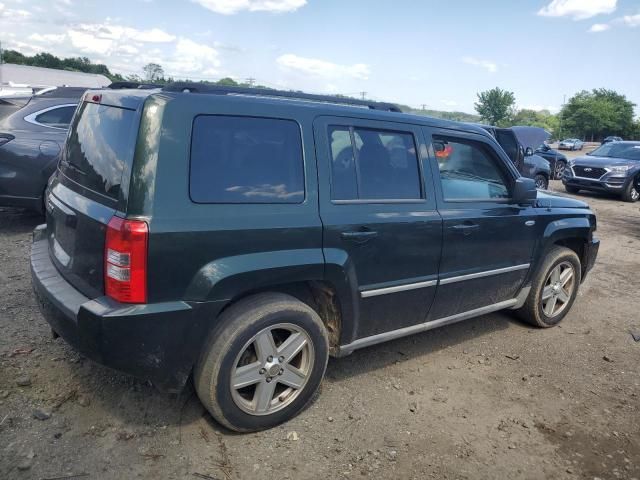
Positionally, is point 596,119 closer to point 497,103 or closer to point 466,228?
point 497,103

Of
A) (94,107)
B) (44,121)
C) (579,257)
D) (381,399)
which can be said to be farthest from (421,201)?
(44,121)

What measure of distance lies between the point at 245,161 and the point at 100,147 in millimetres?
828

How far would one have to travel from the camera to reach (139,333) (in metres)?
2.46

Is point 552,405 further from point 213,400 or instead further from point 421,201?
point 213,400

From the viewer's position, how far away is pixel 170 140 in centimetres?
250

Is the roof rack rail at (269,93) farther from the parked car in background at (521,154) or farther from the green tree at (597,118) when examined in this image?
the green tree at (597,118)

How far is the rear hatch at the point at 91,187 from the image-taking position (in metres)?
2.56

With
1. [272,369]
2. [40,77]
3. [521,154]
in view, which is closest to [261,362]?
[272,369]

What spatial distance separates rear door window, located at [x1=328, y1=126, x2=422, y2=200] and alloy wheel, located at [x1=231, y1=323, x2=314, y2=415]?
88cm

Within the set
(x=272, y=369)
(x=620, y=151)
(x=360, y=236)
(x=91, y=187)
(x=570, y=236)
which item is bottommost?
(x=272, y=369)

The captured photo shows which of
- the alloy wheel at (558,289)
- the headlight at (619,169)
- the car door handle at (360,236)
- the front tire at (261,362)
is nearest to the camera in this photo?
the front tire at (261,362)

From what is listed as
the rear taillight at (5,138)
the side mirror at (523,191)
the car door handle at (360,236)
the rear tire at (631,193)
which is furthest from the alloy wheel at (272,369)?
the rear tire at (631,193)

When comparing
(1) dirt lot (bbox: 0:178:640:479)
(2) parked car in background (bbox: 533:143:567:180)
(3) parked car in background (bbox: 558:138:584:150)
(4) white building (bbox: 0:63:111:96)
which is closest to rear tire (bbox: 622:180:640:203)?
(2) parked car in background (bbox: 533:143:567:180)

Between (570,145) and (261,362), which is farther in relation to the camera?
(570,145)
